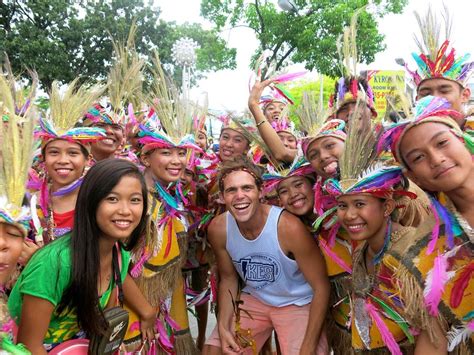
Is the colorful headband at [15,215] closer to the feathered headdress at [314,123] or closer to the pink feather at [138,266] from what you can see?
the pink feather at [138,266]

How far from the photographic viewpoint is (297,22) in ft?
46.0

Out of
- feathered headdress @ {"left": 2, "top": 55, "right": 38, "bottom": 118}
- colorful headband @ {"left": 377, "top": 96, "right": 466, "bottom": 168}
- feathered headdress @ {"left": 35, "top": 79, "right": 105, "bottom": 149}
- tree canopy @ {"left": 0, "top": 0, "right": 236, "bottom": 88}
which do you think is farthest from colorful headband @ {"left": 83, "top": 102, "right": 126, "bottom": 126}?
tree canopy @ {"left": 0, "top": 0, "right": 236, "bottom": 88}

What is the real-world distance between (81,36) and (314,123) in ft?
58.0

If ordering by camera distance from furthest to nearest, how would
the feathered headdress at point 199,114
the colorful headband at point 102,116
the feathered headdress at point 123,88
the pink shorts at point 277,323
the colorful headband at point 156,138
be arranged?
the feathered headdress at point 123,88 < the colorful headband at point 102,116 < the feathered headdress at point 199,114 < the colorful headband at point 156,138 < the pink shorts at point 277,323

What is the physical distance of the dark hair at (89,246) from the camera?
2125 mm

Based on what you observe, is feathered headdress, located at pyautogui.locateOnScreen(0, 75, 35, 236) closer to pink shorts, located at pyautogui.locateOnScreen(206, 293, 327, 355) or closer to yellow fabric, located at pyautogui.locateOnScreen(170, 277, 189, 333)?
yellow fabric, located at pyautogui.locateOnScreen(170, 277, 189, 333)

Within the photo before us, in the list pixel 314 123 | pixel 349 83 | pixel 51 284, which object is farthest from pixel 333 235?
pixel 51 284

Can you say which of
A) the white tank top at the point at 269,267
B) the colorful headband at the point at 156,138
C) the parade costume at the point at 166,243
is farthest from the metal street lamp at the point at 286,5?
the white tank top at the point at 269,267

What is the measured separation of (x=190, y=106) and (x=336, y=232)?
1.71 m

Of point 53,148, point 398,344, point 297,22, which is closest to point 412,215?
point 398,344

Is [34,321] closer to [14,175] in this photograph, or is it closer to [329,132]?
[14,175]

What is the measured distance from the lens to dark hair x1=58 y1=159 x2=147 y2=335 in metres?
2.12

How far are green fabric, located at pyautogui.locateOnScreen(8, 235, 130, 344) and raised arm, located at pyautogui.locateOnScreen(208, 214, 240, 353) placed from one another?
135 centimetres

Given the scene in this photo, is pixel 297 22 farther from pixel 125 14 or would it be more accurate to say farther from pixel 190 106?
pixel 190 106
